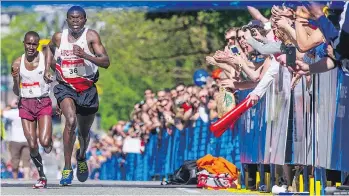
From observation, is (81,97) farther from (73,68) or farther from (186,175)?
(186,175)

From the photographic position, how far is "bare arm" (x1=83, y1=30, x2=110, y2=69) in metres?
18.6

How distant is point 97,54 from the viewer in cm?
1881

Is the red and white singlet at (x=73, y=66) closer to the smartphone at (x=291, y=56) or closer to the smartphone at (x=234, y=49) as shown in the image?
the smartphone at (x=234, y=49)

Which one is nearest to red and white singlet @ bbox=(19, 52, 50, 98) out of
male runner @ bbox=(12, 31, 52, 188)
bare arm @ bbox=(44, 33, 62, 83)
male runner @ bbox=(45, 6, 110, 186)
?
male runner @ bbox=(12, 31, 52, 188)

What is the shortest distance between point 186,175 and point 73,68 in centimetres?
394

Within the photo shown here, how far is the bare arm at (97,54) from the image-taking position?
61.0 feet

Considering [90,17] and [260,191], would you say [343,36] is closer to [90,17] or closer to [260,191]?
[260,191]

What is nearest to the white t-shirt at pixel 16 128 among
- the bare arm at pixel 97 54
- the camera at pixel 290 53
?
the bare arm at pixel 97 54

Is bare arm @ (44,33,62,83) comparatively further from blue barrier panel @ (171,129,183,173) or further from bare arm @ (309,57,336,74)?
blue barrier panel @ (171,129,183,173)

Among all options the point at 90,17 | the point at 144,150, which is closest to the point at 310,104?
the point at 144,150

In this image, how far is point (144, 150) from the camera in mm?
31422

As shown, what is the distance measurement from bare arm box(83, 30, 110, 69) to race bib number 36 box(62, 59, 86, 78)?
8.9 inches

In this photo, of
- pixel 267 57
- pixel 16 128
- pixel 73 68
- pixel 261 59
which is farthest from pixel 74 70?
pixel 16 128

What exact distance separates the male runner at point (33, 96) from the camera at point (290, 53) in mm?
4634
